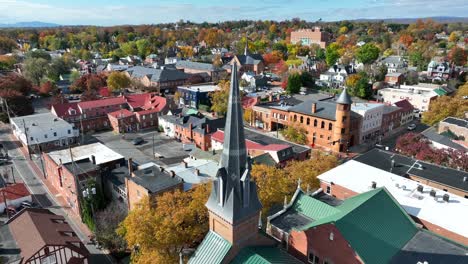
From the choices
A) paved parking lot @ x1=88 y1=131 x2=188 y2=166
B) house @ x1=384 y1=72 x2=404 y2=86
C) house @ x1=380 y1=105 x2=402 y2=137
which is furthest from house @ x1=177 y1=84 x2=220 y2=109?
house @ x1=384 y1=72 x2=404 y2=86

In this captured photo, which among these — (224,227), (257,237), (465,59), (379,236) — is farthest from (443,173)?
(465,59)

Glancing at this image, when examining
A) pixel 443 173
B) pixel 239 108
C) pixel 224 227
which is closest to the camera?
pixel 239 108

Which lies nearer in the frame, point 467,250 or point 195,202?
point 467,250

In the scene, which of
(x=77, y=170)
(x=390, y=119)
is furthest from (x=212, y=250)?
(x=390, y=119)

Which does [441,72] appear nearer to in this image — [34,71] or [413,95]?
[413,95]

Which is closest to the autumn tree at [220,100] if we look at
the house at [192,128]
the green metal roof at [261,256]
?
the house at [192,128]

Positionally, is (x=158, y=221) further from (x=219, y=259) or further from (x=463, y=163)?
(x=463, y=163)

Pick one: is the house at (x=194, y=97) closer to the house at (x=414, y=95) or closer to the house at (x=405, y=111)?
the house at (x=414, y=95)

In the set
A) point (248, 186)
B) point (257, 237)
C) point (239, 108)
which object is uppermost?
point (239, 108)
